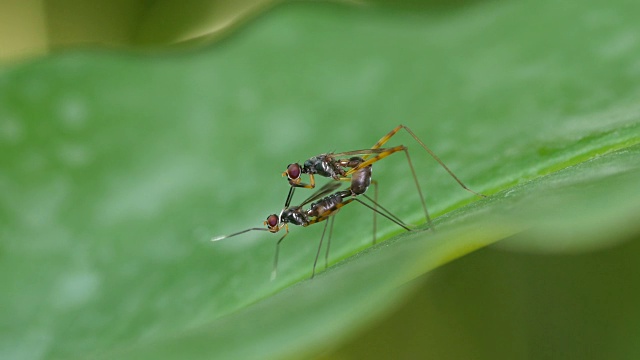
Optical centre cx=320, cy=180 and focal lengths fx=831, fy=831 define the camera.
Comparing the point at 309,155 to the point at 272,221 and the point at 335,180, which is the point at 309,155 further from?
the point at 272,221

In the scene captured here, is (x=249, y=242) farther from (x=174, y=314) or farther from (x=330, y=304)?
(x=330, y=304)

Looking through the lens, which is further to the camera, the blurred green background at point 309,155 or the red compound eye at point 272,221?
the red compound eye at point 272,221

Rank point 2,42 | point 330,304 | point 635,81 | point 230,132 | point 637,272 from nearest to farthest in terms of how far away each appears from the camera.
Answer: point 330,304 < point 635,81 < point 637,272 < point 230,132 < point 2,42

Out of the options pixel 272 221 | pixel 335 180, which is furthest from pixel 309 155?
pixel 272 221

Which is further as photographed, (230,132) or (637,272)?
(230,132)

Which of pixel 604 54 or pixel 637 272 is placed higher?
pixel 604 54

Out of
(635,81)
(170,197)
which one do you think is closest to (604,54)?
(635,81)

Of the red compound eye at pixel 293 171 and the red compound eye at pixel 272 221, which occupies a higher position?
the red compound eye at pixel 293 171
